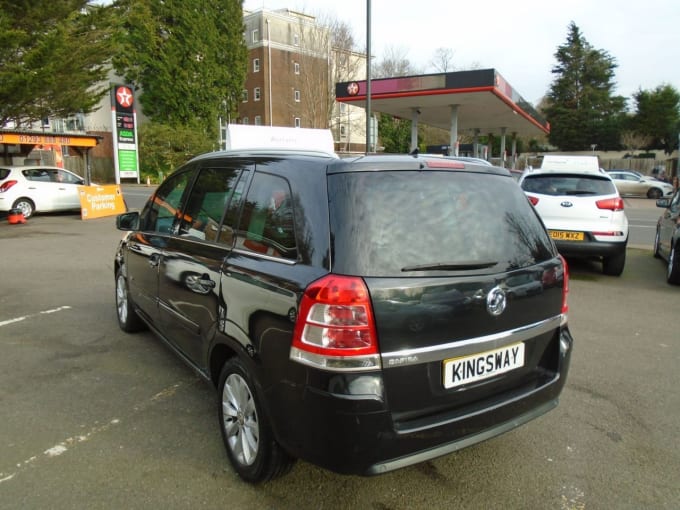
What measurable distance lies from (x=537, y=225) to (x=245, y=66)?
47266mm

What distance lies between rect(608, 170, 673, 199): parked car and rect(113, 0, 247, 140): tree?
30910 mm

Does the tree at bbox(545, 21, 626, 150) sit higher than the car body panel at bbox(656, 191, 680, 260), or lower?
higher

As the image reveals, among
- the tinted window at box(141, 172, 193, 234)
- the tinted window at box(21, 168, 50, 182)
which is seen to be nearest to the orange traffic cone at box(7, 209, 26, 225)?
the tinted window at box(21, 168, 50, 182)

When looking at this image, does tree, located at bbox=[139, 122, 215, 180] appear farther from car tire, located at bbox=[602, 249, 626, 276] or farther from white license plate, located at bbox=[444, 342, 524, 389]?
white license plate, located at bbox=[444, 342, 524, 389]

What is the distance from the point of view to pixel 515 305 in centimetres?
261

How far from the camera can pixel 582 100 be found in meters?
59.2

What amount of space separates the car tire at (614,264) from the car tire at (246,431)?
7180mm

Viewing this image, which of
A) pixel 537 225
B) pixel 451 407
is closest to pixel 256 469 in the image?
pixel 451 407

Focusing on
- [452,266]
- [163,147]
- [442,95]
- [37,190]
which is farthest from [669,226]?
[163,147]

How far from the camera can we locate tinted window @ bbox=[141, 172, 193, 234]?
396 centimetres

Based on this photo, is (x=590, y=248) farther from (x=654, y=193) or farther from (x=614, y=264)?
(x=654, y=193)

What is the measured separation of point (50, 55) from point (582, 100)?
5874cm

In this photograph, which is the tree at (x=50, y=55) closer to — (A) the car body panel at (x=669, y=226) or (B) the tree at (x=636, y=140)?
(A) the car body panel at (x=669, y=226)

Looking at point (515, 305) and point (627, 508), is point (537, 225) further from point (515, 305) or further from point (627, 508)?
point (627, 508)
